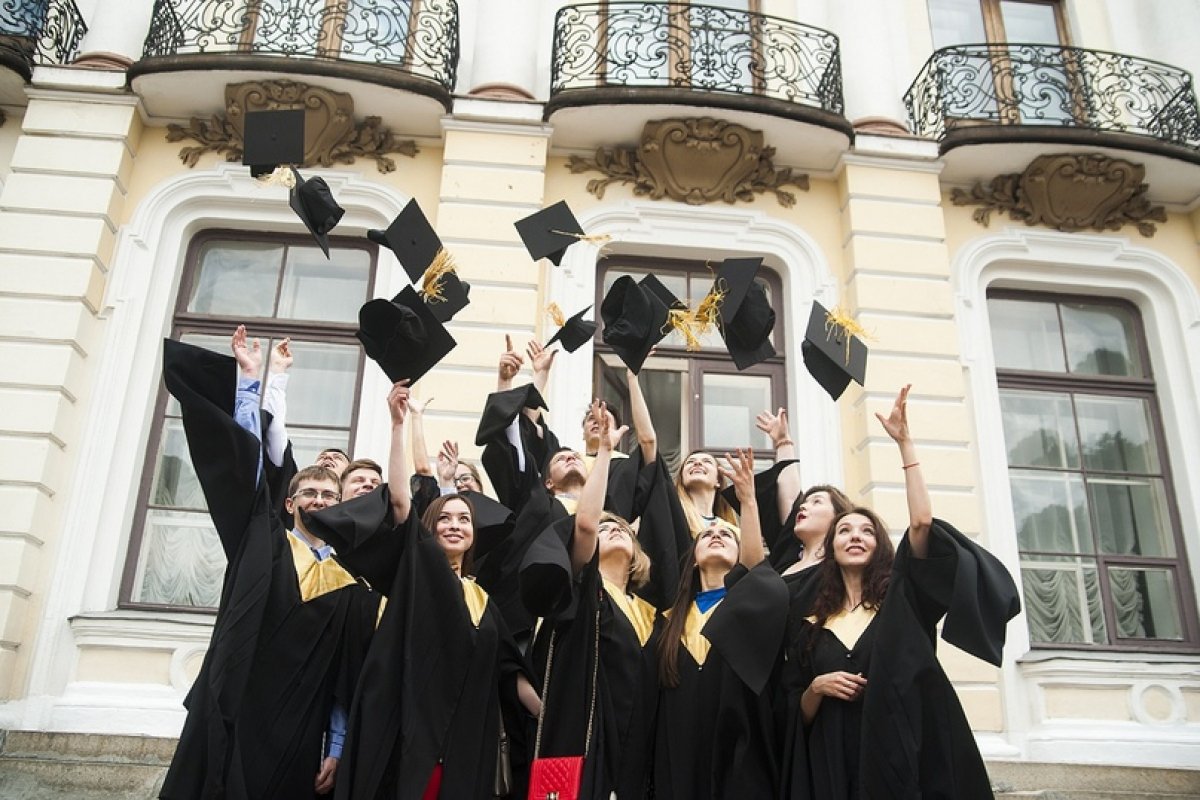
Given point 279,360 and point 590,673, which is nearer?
point 590,673

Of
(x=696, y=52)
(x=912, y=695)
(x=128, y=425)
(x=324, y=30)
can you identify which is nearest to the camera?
(x=912, y=695)

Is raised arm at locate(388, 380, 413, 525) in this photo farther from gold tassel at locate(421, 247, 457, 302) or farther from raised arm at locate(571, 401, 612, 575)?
gold tassel at locate(421, 247, 457, 302)

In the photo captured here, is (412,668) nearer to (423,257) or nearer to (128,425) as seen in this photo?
(423,257)

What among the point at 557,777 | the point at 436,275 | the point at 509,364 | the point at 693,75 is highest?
the point at 693,75

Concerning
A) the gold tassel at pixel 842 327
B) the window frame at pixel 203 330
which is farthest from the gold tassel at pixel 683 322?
the window frame at pixel 203 330

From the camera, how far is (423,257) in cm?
517

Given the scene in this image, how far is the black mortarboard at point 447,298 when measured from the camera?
5.11 meters

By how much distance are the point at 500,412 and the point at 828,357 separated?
173 cm

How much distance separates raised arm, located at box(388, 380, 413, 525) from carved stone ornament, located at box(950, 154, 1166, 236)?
686 centimetres

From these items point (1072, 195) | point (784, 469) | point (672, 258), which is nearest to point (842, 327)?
point (784, 469)

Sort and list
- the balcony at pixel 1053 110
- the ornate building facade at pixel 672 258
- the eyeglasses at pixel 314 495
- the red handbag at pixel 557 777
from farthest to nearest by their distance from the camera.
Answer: the balcony at pixel 1053 110 < the ornate building facade at pixel 672 258 < the eyeglasses at pixel 314 495 < the red handbag at pixel 557 777

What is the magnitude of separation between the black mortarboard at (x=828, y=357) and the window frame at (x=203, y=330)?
416 centimetres

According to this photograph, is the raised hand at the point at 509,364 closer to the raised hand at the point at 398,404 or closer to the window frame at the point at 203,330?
the raised hand at the point at 398,404

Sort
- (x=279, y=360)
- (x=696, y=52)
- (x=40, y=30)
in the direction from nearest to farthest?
(x=279, y=360) → (x=40, y=30) → (x=696, y=52)
